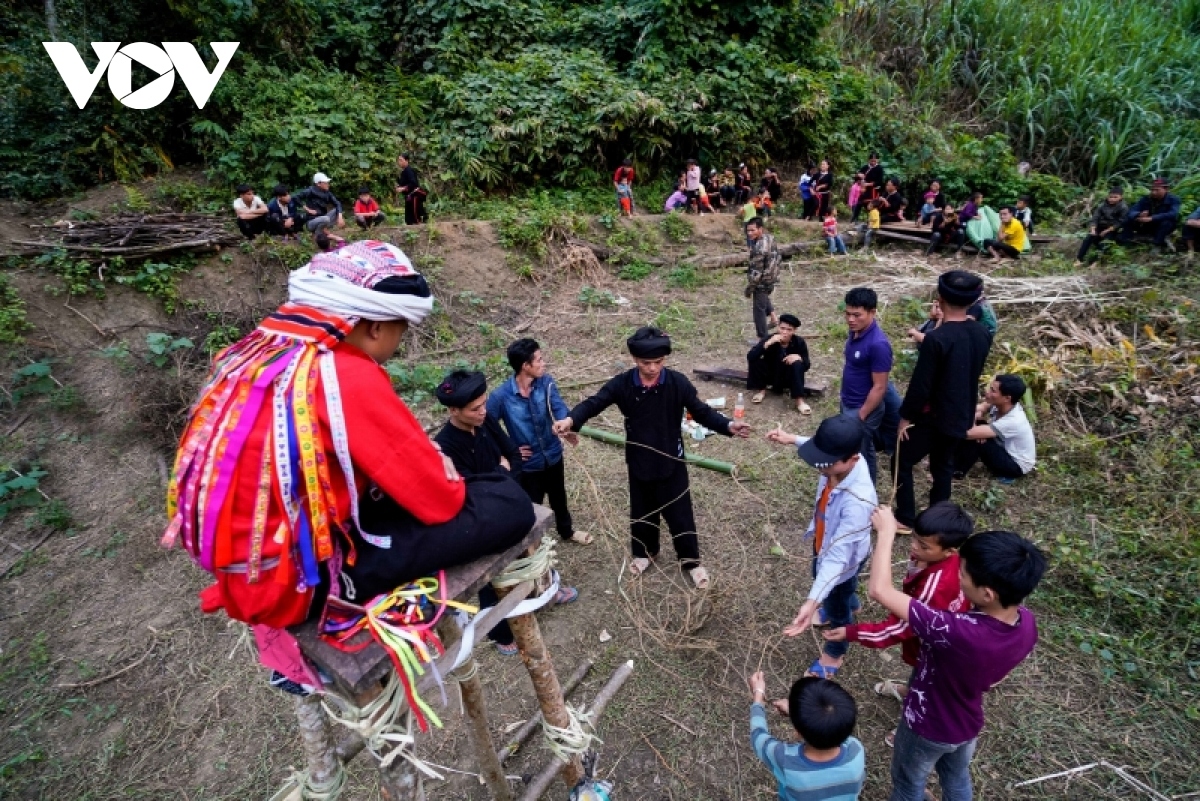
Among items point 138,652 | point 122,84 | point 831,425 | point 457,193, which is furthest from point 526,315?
point 122,84

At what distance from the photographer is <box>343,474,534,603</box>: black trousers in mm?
1695

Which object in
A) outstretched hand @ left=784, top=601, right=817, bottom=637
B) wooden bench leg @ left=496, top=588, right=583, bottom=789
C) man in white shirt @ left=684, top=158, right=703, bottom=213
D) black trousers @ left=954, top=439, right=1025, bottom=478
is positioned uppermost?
wooden bench leg @ left=496, top=588, right=583, bottom=789

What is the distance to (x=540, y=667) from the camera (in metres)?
2.41

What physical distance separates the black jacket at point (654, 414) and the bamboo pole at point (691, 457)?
1.00 meters

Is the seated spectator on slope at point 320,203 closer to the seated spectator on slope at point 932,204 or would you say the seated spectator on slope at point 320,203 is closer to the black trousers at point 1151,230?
the seated spectator on slope at point 932,204

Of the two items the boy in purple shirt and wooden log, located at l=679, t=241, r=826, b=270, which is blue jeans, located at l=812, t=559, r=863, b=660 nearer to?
the boy in purple shirt

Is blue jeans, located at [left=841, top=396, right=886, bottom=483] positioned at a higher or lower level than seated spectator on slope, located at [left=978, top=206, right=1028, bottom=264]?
higher

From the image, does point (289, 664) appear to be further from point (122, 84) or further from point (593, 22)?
point (593, 22)

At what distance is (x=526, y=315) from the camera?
30.6 ft

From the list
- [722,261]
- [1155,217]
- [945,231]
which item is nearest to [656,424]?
[722,261]

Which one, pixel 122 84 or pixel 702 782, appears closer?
pixel 702 782

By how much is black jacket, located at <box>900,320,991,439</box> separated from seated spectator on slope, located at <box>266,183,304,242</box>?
8762mm

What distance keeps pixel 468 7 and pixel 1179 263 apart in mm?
14432

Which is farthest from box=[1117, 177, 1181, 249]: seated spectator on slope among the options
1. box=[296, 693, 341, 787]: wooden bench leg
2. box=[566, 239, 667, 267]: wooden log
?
box=[296, 693, 341, 787]: wooden bench leg
